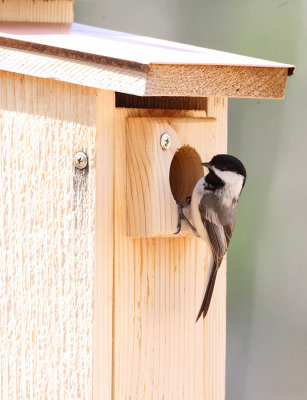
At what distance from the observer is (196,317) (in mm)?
2312

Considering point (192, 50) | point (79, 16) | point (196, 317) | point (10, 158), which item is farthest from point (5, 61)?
point (79, 16)

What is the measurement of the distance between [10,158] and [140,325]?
0.51 meters

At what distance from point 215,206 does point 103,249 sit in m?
0.60

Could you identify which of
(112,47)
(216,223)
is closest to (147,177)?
(112,47)

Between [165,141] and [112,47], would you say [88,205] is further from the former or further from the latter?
[112,47]

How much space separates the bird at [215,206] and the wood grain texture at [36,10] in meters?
0.61

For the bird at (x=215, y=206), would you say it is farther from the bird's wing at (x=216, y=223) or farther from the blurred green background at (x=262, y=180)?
the blurred green background at (x=262, y=180)

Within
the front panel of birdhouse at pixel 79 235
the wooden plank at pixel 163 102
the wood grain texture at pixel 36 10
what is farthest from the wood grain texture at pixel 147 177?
the wood grain texture at pixel 36 10

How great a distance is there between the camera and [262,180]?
142 inches

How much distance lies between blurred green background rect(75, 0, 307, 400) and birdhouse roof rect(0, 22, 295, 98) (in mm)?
1353

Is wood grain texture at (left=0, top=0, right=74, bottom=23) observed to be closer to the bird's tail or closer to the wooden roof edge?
the wooden roof edge

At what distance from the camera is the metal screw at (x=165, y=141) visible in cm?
207

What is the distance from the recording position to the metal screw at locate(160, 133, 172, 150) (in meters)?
2.07

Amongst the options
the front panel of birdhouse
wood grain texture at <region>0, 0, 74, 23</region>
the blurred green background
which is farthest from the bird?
the blurred green background
